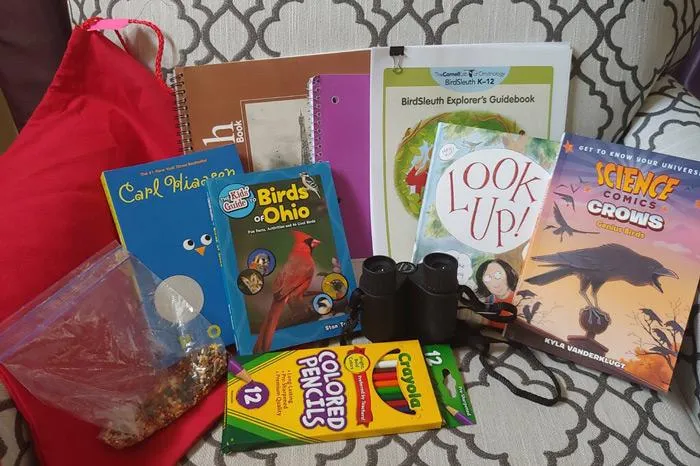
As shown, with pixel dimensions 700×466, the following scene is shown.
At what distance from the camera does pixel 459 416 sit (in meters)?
0.78

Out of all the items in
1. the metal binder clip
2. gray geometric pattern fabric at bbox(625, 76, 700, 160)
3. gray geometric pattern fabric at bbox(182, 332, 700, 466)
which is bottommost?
gray geometric pattern fabric at bbox(182, 332, 700, 466)

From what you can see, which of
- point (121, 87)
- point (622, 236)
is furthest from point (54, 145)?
point (622, 236)

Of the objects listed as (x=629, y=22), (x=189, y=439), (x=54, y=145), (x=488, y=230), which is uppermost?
(x=629, y=22)

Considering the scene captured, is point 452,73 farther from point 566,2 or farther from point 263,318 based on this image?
point 263,318

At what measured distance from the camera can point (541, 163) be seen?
0.91 meters

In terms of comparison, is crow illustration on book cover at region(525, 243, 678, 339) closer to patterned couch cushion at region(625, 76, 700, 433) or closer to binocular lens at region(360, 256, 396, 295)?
patterned couch cushion at region(625, 76, 700, 433)

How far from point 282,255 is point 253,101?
0.25 metres

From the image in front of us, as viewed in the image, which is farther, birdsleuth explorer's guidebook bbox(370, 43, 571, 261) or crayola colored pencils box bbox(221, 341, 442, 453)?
birdsleuth explorer's guidebook bbox(370, 43, 571, 261)

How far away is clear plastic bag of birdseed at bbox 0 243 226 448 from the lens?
2.33 ft

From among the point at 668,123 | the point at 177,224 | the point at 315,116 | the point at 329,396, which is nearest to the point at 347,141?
the point at 315,116

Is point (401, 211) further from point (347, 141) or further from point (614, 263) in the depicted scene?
point (614, 263)

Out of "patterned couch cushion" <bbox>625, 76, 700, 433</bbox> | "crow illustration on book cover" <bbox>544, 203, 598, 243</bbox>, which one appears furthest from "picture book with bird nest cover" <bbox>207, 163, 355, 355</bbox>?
"patterned couch cushion" <bbox>625, 76, 700, 433</bbox>

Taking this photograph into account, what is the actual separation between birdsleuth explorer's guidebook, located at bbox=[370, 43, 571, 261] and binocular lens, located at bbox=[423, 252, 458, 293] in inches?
5.2

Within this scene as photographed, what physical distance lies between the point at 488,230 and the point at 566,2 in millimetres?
376
